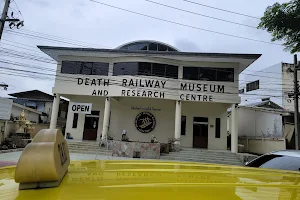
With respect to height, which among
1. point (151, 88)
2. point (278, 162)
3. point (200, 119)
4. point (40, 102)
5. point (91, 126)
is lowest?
point (278, 162)

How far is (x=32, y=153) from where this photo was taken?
3.72 ft

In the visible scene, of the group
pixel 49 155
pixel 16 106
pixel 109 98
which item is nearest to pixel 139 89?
pixel 109 98

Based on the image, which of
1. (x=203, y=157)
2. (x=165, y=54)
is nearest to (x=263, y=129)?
(x=203, y=157)

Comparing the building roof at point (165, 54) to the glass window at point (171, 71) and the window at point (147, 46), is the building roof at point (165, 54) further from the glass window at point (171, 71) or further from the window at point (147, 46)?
the window at point (147, 46)

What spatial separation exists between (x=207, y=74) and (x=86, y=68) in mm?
10485

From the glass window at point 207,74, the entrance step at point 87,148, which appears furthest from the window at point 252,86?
the entrance step at point 87,148

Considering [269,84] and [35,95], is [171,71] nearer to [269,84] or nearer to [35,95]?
[269,84]

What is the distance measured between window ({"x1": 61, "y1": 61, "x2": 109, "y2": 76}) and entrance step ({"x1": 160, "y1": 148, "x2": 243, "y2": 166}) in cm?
907

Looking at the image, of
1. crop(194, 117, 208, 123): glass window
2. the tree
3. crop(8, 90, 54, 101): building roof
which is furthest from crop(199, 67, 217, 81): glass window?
crop(8, 90, 54, 101): building roof

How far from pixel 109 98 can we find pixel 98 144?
12.7 ft

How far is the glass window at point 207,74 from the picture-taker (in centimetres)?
2003

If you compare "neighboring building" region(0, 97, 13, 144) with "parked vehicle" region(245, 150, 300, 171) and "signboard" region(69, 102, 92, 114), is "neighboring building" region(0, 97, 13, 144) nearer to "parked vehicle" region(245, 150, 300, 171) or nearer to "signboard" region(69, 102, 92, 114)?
"signboard" region(69, 102, 92, 114)

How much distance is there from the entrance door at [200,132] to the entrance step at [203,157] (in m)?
3.48

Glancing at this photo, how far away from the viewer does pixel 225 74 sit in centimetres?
2003
